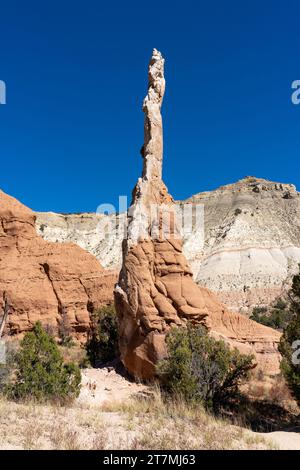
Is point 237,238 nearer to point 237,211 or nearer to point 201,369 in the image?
point 237,211

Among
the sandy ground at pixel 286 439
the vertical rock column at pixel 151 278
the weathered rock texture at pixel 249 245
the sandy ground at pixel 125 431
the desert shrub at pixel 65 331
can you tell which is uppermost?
the weathered rock texture at pixel 249 245

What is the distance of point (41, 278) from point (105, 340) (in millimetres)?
6409

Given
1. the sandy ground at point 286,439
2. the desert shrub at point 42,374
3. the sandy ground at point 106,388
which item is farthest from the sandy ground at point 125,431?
the sandy ground at point 106,388

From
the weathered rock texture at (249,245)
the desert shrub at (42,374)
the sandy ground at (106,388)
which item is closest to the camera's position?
the desert shrub at (42,374)

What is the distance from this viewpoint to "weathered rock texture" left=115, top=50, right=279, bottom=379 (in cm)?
1372

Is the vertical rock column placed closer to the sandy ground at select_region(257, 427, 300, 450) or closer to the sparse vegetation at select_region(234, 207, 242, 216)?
the sandy ground at select_region(257, 427, 300, 450)

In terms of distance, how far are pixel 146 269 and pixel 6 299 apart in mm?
10652

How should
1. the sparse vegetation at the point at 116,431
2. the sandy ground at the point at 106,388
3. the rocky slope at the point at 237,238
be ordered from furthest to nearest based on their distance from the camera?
1. the rocky slope at the point at 237,238
2. the sandy ground at the point at 106,388
3. the sparse vegetation at the point at 116,431

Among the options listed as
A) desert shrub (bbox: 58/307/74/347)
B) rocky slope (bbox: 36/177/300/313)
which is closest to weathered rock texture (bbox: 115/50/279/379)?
desert shrub (bbox: 58/307/74/347)

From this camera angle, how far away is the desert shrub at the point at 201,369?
34.7 ft

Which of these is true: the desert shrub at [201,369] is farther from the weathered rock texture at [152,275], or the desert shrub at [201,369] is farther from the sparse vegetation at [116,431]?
the sparse vegetation at [116,431]

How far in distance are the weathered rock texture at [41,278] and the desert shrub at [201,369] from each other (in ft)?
37.2

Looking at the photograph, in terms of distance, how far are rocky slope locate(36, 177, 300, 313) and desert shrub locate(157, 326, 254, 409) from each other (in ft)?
99.1

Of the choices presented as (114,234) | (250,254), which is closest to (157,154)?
(250,254)
